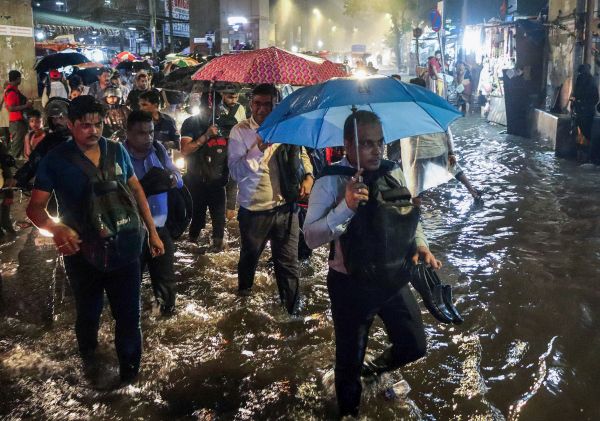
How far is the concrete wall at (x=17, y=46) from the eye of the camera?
14328 mm

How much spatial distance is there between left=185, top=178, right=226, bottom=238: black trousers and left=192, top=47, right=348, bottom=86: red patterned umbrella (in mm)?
1626

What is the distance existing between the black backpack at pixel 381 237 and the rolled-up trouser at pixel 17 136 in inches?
469

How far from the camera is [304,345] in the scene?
4.67 meters

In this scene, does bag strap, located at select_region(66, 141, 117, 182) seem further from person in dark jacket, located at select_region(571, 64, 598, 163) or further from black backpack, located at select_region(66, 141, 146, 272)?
person in dark jacket, located at select_region(571, 64, 598, 163)

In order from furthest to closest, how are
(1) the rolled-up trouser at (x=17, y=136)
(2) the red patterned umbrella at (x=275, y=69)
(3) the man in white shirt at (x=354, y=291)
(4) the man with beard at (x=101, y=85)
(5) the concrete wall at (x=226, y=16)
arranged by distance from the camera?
(5) the concrete wall at (x=226, y=16)
(1) the rolled-up trouser at (x=17, y=136)
(4) the man with beard at (x=101, y=85)
(2) the red patterned umbrella at (x=275, y=69)
(3) the man in white shirt at (x=354, y=291)

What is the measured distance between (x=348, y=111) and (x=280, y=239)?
159 cm

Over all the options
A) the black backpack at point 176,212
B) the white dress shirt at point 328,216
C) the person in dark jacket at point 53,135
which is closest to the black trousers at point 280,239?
the black backpack at point 176,212

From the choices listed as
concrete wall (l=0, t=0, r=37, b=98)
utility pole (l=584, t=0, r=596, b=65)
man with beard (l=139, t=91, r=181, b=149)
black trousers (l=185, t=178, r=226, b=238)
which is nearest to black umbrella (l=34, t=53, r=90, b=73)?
concrete wall (l=0, t=0, r=37, b=98)

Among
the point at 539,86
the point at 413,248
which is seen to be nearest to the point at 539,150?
the point at 539,86

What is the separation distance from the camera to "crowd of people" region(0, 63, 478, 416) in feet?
10.1

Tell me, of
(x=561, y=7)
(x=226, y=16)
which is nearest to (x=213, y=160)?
(x=561, y=7)

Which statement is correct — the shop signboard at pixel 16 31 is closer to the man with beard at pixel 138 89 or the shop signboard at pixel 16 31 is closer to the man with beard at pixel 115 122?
the man with beard at pixel 138 89

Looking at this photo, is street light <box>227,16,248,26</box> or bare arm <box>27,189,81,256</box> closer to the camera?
bare arm <box>27,189,81,256</box>

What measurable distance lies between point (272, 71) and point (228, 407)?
9.61ft
